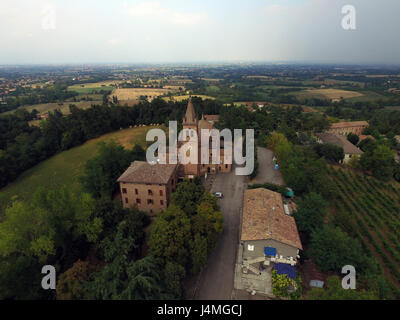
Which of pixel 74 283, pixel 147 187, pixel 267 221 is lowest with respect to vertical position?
pixel 74 283

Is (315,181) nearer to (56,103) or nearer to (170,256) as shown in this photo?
(170,256)

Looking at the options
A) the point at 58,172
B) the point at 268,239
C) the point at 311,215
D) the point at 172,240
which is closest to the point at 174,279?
the point at 172,240

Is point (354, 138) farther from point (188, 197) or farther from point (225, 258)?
point (188, 197)

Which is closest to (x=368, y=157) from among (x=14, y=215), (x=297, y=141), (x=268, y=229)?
(x=297, y=141)

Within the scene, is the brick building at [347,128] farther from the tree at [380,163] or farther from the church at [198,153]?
the church at [198,153]

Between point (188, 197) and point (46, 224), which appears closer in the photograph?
point (46, 224)
